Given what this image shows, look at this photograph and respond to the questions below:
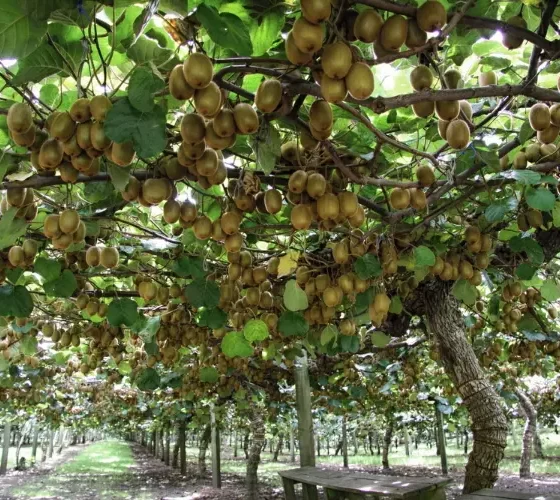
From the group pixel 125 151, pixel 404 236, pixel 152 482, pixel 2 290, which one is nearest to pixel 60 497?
pixel 152 482

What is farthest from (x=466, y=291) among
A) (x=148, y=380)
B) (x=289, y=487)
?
(x=289, y=487)

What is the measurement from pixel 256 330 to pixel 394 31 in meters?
2.23

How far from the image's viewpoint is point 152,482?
15469 millimetres

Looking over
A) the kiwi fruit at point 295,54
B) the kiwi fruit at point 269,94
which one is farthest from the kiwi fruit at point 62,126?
the kiwi fruit at point 295,54

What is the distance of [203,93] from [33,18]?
40 centimetres

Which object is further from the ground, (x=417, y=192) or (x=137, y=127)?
(x=417, y=192)

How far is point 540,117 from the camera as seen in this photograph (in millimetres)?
1539

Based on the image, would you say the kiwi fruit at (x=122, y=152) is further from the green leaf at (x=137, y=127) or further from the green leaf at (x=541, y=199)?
the green leaf at (x=541, y=199)

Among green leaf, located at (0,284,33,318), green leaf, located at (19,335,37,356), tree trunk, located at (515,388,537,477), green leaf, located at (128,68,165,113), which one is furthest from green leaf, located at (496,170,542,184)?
tree trunk, located at (515,388,537,477)

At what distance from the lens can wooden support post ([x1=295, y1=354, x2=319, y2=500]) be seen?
6.35 meters

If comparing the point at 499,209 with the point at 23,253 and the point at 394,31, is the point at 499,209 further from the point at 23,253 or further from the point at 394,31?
the point at 23,253

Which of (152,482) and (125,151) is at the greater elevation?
(125,151)

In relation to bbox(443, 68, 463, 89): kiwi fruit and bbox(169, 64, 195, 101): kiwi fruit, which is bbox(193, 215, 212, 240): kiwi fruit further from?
bbox(443, 68, 463, 89): kiwi fruit

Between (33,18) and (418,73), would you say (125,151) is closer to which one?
(33,18)
